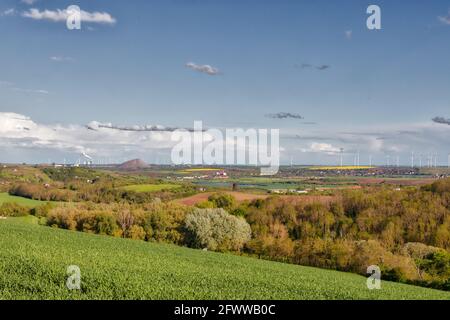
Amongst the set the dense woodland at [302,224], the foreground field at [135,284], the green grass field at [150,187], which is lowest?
the dense woodland at [302,224]

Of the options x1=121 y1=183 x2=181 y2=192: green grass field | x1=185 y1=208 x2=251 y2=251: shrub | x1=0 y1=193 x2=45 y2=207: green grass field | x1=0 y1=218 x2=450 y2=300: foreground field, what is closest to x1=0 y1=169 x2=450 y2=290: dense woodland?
x1=185 y1=208 x2=251 y2=251: shrub

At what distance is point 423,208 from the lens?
114 metres

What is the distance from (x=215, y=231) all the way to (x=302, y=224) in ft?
118

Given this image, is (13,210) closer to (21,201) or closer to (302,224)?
(21,201)

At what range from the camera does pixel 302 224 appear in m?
111

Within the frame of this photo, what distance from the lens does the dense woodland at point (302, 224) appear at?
63312mm

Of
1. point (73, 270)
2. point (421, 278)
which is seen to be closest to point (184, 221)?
point (421, 278)

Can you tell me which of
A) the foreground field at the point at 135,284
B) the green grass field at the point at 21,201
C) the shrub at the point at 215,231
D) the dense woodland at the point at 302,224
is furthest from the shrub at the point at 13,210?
the foreground field at the point at 135,284

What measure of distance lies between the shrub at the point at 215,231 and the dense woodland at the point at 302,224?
0.17m

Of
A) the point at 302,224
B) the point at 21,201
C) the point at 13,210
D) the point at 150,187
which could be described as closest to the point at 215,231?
the point at 302,224

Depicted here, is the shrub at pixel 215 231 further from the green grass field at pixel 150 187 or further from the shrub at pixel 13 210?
the green grass field at pixel 150 187

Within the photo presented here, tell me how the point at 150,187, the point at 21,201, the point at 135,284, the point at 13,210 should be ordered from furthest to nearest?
the point at 150,187 < the point at 21,201 < the point at 13,210 < the point at 135,284
